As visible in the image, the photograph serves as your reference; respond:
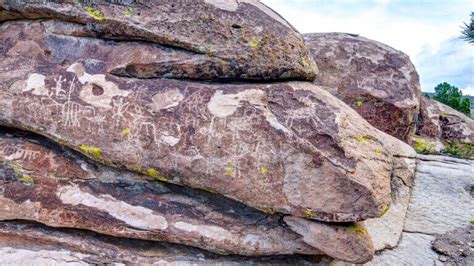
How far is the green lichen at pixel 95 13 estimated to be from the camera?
577cm

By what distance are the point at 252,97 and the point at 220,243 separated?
204cm

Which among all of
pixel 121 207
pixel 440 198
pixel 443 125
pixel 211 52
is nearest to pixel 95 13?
pixel 211 52

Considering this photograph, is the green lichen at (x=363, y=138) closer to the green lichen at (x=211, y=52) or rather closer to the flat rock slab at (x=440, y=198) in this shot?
the flat rock slab at (x=440, y=198)

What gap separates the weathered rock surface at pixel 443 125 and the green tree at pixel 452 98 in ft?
15.0

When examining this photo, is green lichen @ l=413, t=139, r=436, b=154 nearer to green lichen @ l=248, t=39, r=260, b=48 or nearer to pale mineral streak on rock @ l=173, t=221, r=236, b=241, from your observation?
A: green lichen @ l=248, t=39, r=260, b=48

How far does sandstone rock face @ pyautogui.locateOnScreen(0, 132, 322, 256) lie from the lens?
5.18m

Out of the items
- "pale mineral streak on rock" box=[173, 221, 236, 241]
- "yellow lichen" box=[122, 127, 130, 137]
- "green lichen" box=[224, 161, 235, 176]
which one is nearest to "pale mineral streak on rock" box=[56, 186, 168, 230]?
"pale mineral streak on rock" box=[173, 221, 236, 241]

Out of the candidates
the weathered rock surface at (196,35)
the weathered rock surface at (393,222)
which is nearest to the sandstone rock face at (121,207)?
the weathered rock surface at (393,222)

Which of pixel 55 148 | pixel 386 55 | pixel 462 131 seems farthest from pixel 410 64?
pixel 55 148

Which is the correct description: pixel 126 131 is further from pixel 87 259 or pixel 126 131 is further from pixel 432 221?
pixel 432 221

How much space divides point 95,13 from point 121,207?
2.96m

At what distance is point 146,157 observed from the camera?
5.31 meters

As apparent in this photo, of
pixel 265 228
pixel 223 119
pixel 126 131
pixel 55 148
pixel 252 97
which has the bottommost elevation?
pixel 265 228

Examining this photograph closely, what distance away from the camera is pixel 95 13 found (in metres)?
5.81
